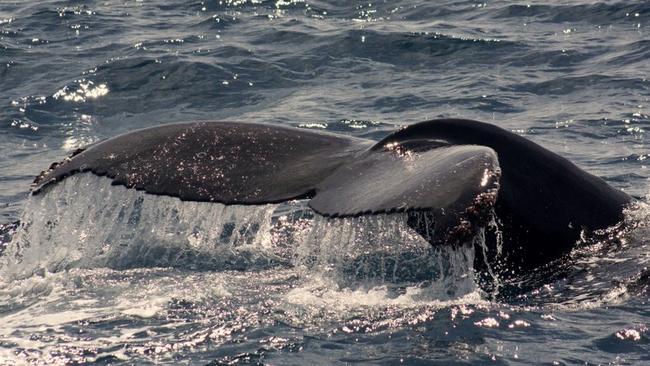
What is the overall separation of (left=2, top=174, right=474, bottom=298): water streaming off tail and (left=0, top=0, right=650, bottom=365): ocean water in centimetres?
2

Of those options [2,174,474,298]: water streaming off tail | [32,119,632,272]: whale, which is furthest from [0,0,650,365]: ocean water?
[32,119,632,272]: whale

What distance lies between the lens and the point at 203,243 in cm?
662

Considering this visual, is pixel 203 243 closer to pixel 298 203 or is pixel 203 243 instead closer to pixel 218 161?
pixel 218 161

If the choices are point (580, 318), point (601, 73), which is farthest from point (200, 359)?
point (601, 73)

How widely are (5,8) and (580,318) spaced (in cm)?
1382

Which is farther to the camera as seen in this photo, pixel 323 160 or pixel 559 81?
pixel 559 81

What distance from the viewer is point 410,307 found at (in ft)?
17.5

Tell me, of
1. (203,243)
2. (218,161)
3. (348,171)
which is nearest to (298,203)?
(203,243)

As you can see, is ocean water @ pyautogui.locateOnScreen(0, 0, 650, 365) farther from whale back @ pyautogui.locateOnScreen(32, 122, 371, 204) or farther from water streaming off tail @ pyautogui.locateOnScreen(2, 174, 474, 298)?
whale back @ pyautogui.locateOnScreen(32, 122, 371, 204)

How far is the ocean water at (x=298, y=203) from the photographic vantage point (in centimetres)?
508

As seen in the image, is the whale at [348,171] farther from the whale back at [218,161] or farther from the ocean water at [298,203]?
the ocean water at [298,203]

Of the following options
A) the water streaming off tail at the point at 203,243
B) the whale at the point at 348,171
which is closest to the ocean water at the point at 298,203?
the water streaming off tail at the point at 203,243

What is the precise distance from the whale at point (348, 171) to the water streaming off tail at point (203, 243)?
0.19m

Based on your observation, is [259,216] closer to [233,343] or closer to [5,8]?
[233,343]
